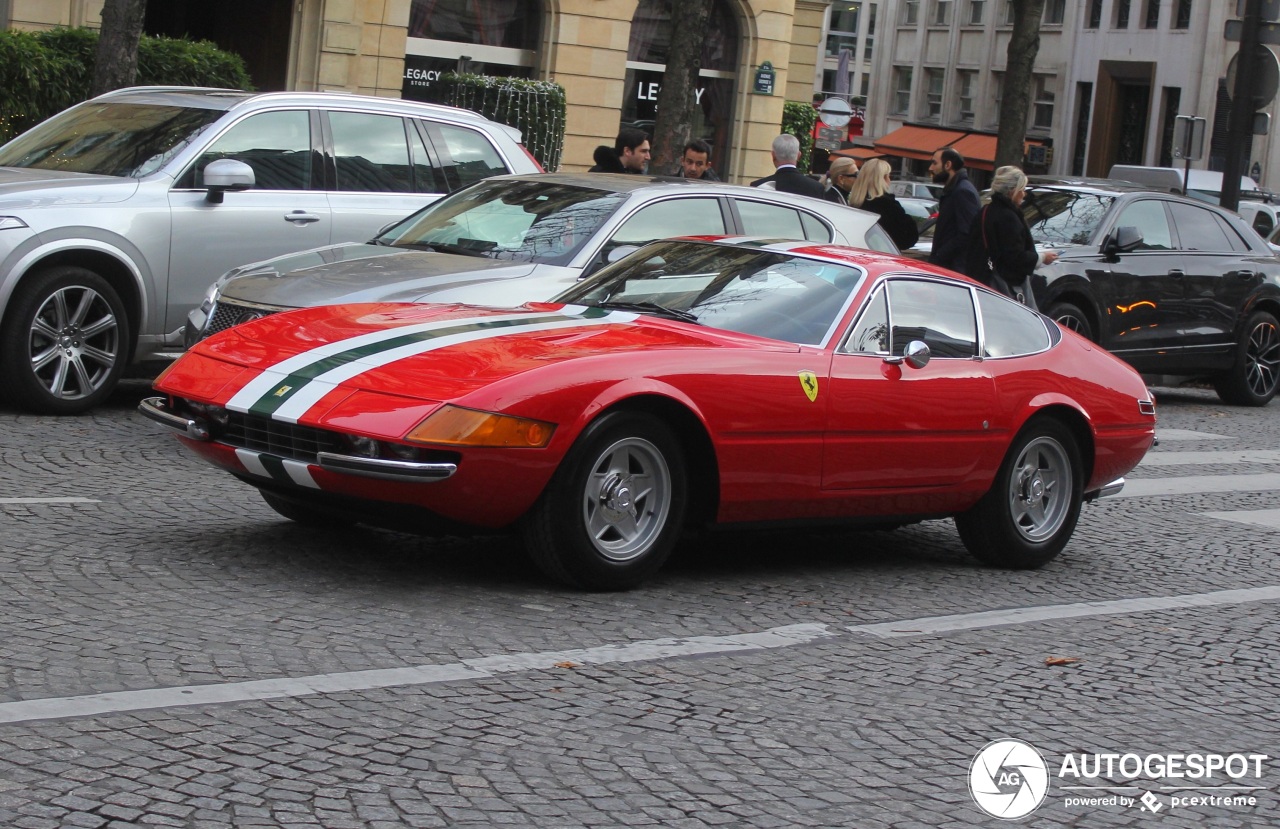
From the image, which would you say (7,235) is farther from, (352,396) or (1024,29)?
(1024,29)

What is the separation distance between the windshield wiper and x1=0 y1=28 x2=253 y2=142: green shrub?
1241 centimetres

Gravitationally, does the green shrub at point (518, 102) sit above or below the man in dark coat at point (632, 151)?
above

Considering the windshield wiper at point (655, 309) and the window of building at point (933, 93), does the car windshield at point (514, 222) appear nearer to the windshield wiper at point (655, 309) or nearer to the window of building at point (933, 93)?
the windshield wiper at point (655, 309)

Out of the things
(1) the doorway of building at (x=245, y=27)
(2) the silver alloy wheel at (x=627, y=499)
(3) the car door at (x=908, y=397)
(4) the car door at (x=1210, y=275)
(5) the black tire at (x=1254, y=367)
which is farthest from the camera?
(1) the doorway of building at (x=245, y=27)

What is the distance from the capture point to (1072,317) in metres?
15.3

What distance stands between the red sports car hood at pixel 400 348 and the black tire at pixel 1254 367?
1102 centimetres

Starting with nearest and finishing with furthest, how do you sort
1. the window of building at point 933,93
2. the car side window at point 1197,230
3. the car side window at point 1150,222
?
the car side window at point 1150,222
the car side window at point 1197,230
the window of building at point 933,93

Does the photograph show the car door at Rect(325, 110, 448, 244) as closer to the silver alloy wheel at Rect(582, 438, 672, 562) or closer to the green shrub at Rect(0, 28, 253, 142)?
the silver alloy wheel at Rect(582, 438, 672, 562)

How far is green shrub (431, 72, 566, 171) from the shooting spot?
24.7 meters

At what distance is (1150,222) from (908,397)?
9339 mm

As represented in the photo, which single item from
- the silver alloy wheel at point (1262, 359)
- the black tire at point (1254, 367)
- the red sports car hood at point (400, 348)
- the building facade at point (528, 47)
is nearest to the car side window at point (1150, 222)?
the black tire at point (1254, 367)

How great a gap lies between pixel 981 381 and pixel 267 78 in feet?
65.7

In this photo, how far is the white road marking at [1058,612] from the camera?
683cm

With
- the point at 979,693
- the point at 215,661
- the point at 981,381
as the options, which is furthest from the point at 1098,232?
the point at 215,661
